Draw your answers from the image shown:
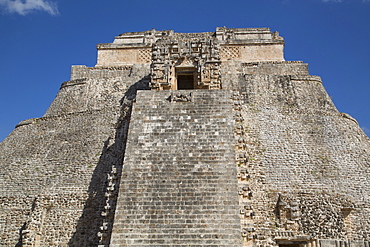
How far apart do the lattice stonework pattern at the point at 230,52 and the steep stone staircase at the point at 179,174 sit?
7874 millimetres

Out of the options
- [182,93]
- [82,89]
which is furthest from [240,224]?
[82,89]

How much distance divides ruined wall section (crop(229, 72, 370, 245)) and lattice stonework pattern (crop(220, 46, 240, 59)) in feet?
12.8

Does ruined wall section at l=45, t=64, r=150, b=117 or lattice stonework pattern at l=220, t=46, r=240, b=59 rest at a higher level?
lattice stonework pattern at l=220, t=46, r=240, b=59

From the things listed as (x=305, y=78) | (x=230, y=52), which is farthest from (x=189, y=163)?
(x=230, y=52)

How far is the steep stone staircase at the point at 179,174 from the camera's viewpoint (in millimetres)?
9984

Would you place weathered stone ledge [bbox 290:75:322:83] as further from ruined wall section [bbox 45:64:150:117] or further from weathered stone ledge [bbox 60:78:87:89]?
weathered stone ledge [bbox 60:78:87:89]

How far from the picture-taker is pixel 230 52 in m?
21.0

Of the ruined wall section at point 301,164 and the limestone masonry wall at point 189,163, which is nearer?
the limestone masonry wall at point 189,163

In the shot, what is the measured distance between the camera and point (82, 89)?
18.5m

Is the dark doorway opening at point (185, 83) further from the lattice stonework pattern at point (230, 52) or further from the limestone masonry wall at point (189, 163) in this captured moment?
the lattice stonework pattern at point (230, 52)

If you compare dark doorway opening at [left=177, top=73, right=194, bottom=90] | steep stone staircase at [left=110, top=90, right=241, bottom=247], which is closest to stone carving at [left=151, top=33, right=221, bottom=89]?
dark doorway opening at [left=177, top=73, right=194, bottom=90]

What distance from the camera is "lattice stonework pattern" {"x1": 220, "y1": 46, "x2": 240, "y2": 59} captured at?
20.8m

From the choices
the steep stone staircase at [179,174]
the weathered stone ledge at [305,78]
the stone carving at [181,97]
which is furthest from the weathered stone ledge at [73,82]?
the weathered stone ledge at [305,78]

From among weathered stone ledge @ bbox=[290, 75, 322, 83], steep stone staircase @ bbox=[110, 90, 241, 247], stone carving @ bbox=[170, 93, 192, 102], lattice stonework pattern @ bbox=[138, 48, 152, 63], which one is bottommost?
steep stone staircase @ bbox=[110, 90, 241, 247]
